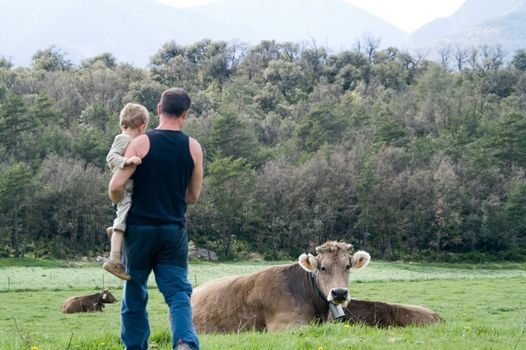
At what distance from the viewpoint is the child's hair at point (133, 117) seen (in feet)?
25.5

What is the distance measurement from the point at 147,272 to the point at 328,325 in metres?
4.07

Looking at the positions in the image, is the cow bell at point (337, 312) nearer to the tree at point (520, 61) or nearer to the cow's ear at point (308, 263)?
the cow's ear at point (308, 263)

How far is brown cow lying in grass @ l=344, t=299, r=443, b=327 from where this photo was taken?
1238cm

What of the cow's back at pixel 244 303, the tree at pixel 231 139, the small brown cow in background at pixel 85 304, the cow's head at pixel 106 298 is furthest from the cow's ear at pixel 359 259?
the tree at pixel 231 139

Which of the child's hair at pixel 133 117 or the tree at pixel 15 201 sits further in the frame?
the tree at pixel 15 201

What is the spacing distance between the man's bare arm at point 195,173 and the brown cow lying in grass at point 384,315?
17.8 ft

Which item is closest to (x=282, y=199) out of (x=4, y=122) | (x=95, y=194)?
(x=95, y=194)

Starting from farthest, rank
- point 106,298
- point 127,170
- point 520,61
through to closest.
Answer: point 520,61, point 106,298, point 127,170

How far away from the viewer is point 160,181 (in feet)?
23.9

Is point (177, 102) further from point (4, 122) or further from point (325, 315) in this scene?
point (4, 122)

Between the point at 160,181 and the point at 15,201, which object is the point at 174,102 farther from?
the point at 15,201

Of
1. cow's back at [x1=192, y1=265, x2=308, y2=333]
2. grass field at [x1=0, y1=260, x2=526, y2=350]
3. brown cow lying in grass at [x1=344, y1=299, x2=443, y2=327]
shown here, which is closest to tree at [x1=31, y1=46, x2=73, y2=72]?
grass field at [x1=0, y1=260, x2=526, y2=350]

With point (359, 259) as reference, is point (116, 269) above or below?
above

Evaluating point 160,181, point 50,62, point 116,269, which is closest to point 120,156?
point 160,181
